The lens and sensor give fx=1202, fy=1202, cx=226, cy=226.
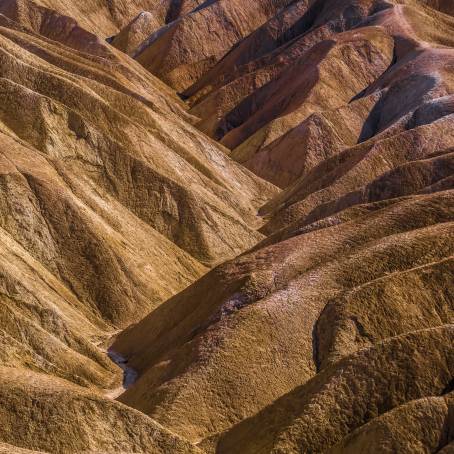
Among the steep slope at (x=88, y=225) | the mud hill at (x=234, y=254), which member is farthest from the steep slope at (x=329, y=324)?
the steep slope at (x=88, y=225)

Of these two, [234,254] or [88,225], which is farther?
[234,254]

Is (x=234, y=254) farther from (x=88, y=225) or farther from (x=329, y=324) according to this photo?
(x=329, y=324)

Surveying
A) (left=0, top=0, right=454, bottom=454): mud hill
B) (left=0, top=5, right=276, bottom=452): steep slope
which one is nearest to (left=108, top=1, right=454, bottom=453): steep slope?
(left=0, top=0, right=454, bottom=454): mud hill

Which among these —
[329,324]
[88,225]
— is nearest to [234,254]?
[88,225]

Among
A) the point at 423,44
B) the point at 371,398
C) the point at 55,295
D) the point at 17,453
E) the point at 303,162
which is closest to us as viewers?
the point at 17,453

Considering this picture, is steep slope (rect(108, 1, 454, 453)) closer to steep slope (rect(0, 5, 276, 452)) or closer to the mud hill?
the mud hill

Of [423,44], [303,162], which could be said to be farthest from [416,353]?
[423,44]

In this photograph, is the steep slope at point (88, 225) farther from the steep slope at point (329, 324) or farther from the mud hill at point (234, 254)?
the steep slope at point (329, 324)

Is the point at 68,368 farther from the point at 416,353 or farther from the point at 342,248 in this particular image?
the point at 416,353
